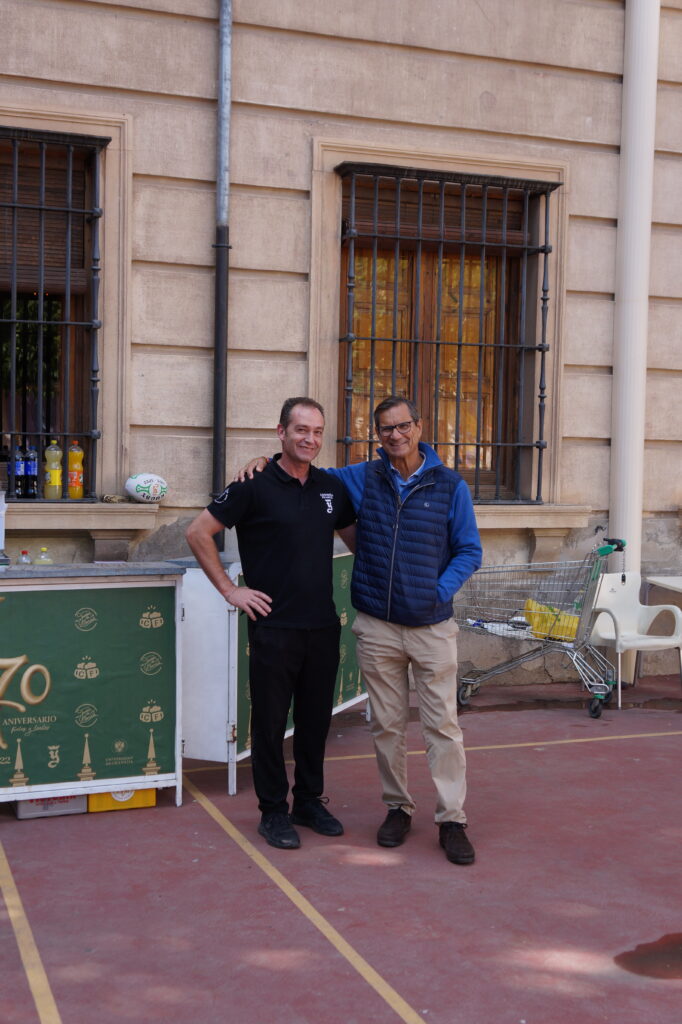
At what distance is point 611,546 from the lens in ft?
26.9

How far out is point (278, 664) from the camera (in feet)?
17.0

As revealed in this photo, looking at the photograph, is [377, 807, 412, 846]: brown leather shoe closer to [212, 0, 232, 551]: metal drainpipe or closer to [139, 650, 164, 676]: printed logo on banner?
[139, 650, 164, 676]: printed logo on banner

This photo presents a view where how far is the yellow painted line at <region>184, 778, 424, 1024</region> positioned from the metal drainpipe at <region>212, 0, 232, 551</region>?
284 centimetres

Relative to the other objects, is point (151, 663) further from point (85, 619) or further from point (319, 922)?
point (319, 922)

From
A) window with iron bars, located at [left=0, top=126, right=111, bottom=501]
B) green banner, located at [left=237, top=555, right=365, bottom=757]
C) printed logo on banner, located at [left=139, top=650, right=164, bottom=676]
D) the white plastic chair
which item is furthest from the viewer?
the white plastic chair

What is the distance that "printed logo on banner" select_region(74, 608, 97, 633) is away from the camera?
555 centimetres

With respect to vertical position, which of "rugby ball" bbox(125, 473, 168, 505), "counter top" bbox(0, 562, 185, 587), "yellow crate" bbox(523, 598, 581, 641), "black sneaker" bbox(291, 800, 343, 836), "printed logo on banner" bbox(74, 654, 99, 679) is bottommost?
"black sneaker" bbox(291, 800, 343, 836)

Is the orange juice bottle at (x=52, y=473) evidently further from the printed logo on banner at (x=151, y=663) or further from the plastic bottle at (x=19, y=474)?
the printed logo on banner at (x=151, y=663)

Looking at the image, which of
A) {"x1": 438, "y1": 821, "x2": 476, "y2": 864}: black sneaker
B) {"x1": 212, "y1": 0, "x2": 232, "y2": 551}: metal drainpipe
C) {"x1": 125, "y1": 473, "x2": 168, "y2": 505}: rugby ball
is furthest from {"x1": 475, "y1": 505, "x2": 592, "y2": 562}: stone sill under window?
{"x1": 438, "y1": 821, "x2": 476, "y2": 864}: black sneaker

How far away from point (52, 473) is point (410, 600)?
3614mm

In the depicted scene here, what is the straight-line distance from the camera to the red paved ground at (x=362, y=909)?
12.3 feet

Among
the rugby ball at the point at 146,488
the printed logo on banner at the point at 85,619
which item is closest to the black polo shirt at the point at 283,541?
the printed logo on banner at the point at 85,619

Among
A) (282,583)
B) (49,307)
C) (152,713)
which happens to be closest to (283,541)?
(282,583)

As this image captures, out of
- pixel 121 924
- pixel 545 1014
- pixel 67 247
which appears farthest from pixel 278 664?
pixel 67 247
